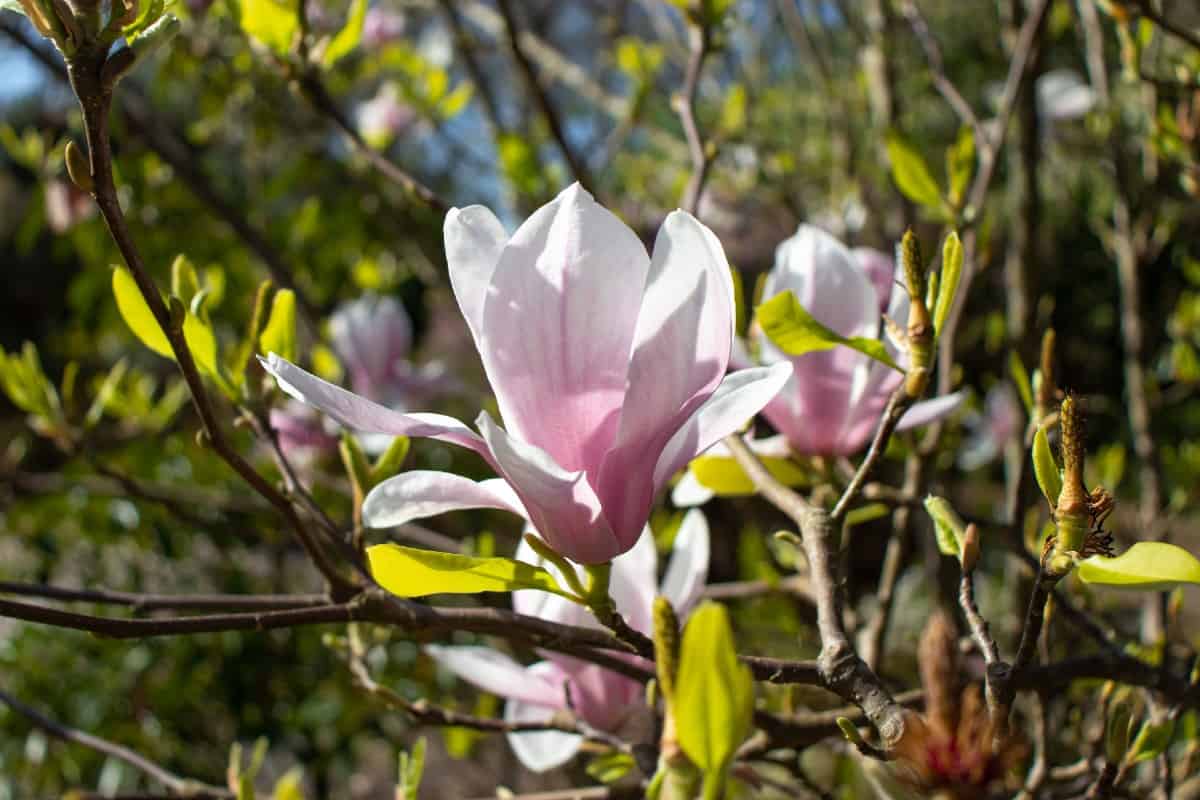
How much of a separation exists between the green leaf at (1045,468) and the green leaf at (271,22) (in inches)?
27.2

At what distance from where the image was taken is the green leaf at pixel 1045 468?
1.32 feet

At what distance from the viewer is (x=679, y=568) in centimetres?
68

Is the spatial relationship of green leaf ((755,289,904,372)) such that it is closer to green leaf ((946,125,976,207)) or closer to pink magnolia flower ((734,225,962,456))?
pink magnolia flower ((734,225,962,456))

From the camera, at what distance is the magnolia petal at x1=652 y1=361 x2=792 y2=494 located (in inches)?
17.3

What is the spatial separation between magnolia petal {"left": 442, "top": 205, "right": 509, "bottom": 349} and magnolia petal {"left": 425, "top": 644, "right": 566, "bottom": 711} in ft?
0.86

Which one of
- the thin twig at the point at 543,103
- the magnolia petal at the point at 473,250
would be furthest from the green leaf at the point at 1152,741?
the thin twig at the point at 543,103

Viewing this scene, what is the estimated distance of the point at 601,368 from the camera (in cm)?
46

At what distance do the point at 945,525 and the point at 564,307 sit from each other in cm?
21

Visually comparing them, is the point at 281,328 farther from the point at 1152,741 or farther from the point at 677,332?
the point at 1152,741

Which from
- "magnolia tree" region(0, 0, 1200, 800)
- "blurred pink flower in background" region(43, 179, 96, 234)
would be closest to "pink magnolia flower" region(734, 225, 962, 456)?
"magnolia tree" region(0, 0, 1200, 800)

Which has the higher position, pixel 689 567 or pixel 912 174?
pixel 912 174

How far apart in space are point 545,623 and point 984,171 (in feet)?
2.32

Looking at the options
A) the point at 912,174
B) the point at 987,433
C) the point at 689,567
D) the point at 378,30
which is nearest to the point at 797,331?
the point at 689,567

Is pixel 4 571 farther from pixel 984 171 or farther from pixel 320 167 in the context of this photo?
pixel 984 171
